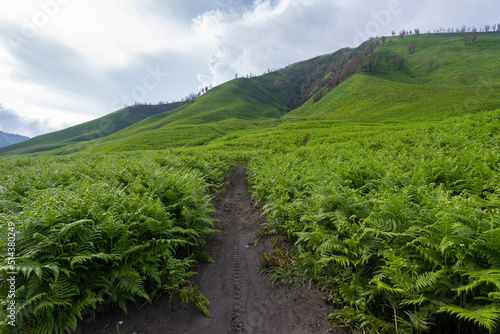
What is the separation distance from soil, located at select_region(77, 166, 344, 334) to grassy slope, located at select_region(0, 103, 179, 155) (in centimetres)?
12678

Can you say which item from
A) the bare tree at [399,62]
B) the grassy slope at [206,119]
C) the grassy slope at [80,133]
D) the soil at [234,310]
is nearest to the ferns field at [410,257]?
the soil at [234,310]

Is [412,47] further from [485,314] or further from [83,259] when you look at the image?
[83,259]

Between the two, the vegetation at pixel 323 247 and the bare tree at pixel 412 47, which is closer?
the vegetation at pixel 323 247

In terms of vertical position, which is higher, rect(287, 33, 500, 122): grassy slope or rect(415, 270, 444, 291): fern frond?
rect(287, 33, 500, 122): grassy slope

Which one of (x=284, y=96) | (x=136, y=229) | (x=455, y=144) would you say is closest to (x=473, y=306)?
(x=136, y=229)

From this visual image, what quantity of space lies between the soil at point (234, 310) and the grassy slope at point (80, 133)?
127 meters

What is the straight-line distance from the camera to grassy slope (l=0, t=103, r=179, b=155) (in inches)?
4226

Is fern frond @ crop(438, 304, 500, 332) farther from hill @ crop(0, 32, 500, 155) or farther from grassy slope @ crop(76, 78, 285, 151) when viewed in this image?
grassy slope @ crop(76, 78, 285, 151)

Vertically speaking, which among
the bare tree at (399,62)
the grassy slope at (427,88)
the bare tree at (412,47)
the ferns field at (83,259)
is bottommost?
the ferns field at (83,259)

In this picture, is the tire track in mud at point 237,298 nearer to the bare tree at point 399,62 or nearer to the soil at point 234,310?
the soil at point 234,310

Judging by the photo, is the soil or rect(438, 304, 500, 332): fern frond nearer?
rect(438, 304, 500, 332): fern frond

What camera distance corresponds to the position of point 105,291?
12.1ft

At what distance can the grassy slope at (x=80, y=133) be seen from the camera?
107 metres

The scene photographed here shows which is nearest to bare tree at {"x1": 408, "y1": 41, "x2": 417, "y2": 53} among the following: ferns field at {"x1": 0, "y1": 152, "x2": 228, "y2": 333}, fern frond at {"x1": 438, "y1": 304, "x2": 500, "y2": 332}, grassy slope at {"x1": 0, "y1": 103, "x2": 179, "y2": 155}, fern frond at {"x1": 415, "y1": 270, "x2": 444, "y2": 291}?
fern frond at {"x1": 415, "y1": 270, "x2": 444, "y2": 291}
